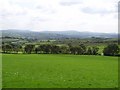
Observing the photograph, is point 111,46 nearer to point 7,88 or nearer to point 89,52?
point 89,52

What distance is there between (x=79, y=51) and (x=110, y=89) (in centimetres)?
12998

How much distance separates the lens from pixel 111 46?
14262 centimetres

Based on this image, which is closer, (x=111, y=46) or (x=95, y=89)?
(x=95, y=89)

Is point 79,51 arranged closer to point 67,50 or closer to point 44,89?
point 67,50

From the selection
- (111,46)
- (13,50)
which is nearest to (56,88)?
(111,46)

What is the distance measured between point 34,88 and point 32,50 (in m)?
137

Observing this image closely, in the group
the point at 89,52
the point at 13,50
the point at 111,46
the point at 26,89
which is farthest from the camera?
the point at 13,50

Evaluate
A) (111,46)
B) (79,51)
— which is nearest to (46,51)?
(79,51)

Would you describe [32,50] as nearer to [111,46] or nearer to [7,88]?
[111,46]

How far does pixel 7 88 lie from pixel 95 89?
299 inches

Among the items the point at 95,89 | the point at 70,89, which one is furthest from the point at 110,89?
the point at 70,89

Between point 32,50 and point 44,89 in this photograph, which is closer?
point 44,89

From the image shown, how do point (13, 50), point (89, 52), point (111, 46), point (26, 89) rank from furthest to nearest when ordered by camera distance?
point (13, 50)
point (89, 52)
point (111, 46)
point (26, 89)

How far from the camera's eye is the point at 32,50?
16025 cm
